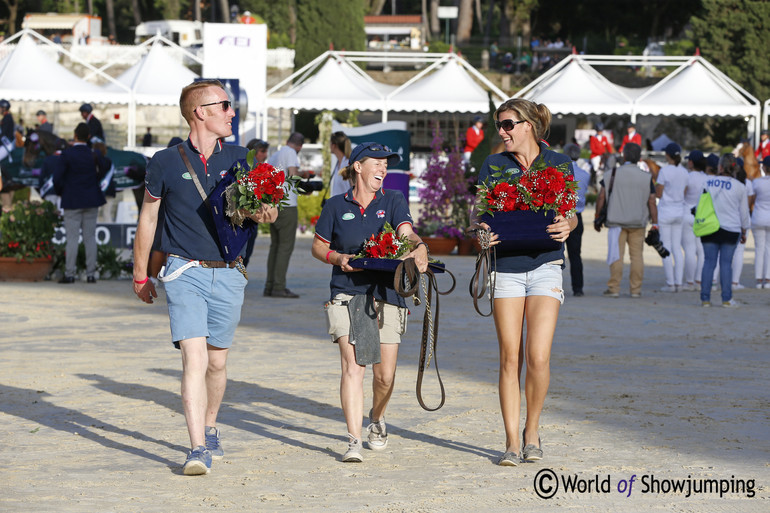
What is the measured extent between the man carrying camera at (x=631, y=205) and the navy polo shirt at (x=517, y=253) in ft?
26.9

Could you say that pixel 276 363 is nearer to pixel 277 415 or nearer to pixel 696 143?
pixel 277 415

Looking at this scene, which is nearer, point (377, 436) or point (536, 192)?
point (536, 192)

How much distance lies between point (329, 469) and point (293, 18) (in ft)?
218

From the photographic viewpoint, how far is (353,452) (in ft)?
22.1

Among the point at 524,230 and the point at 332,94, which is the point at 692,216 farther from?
the point at 332,94

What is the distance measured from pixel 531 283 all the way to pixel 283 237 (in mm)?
7889

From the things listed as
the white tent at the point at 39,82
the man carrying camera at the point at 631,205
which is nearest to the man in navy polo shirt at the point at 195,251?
the man carrying camera at the point at 631,205

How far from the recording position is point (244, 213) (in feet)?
20.4

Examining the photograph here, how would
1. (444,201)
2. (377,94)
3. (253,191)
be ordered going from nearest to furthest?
(253,191) < (444,201) < (377,94)

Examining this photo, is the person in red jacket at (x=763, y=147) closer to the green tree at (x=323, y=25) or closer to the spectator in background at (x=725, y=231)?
the spectator in background at (x=725, y=231)

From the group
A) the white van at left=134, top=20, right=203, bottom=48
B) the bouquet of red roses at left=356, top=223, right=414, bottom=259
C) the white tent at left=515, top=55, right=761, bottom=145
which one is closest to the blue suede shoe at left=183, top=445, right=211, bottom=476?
the bouquet of red roses at left=356, top=223, right=414, bottom=259

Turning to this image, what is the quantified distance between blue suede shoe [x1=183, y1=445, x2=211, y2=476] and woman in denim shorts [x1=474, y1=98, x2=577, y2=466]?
1543 millimetres

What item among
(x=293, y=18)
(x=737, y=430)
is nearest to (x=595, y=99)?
(x=737, y=430)

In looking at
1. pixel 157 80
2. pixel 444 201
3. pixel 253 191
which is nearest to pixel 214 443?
pixel 253 191
